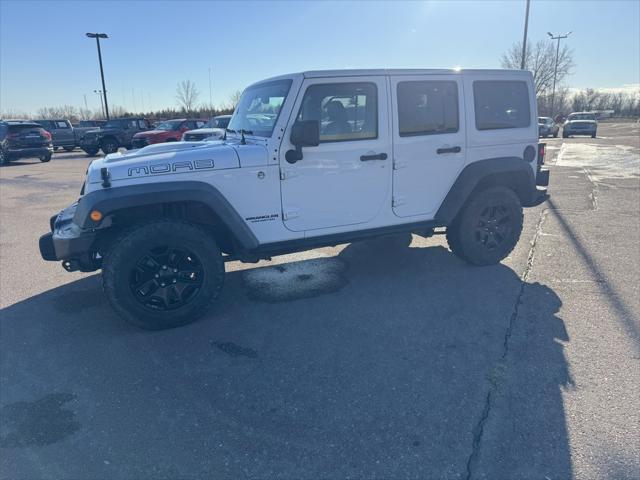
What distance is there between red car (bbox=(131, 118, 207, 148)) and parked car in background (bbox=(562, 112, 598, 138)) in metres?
24.7

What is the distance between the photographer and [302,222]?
421cm

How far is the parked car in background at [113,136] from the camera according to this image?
71.0ft

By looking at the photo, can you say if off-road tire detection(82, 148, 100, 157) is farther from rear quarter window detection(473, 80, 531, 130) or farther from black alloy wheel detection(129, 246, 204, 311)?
rear quarter window detection(473, 80, 531, 130)

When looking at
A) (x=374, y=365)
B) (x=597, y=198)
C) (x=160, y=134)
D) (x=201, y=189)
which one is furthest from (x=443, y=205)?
(x=160, y=134)

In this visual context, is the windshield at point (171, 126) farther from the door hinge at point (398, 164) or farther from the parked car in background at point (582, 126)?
the parked car in background at point (582, 126)

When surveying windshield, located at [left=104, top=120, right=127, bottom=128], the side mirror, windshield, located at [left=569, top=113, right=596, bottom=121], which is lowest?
the side mirror

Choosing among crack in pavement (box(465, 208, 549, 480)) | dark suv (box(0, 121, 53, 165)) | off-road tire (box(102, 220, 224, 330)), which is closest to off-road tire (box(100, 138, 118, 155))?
dark suv (box(0, 121, 53, 165))

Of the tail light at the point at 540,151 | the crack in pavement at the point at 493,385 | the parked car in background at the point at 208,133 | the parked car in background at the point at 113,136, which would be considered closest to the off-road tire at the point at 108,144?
the parked car in background at the point at 113,136

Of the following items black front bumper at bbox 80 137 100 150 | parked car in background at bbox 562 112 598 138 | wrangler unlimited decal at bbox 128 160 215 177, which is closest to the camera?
wrangler unlimited decal at bbox 128 160 215 177

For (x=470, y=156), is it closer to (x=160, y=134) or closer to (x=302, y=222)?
(x=302, y=222)

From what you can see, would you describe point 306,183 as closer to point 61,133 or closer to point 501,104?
point 501,104

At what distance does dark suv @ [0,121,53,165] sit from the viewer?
17906 millimetres

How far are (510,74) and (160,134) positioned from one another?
53.2ft

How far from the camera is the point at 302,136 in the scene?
3.79m
